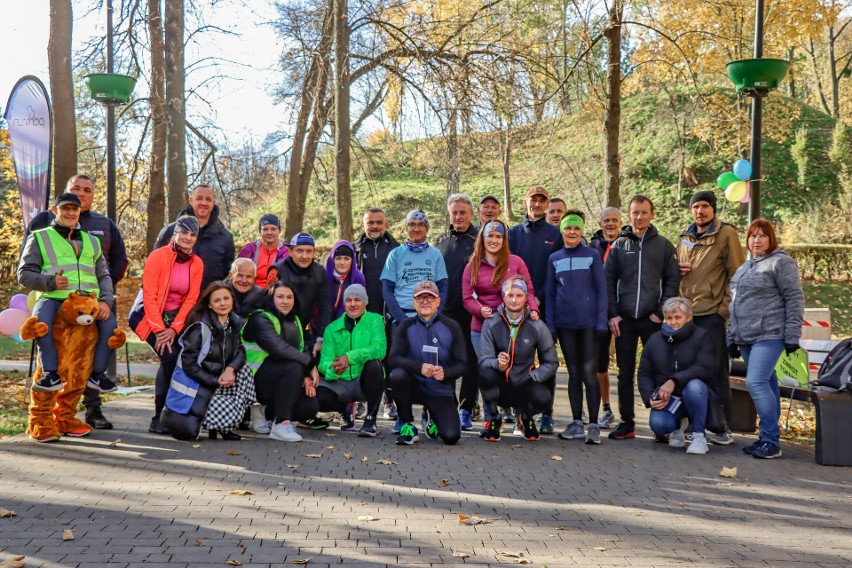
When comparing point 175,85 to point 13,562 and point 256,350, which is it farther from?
point 13,562

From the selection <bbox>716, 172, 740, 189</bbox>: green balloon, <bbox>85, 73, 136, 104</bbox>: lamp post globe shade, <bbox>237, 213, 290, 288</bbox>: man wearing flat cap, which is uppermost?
<bbox>85, 73, 136, 104</bbox>: lamp post globe shade

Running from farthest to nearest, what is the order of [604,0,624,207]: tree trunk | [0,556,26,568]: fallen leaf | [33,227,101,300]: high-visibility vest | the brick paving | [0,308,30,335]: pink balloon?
1. [604,0,624,207]: tree trunk
2. [0,308,30,335]: pink balloon
3. [33,227,101,300]: high-visibility vest
4. the brick paving
5. [0,556,26,568]: fallen leaf

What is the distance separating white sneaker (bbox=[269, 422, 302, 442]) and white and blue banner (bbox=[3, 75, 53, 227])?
4.05m

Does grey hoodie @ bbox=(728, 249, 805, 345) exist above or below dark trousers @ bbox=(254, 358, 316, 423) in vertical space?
above

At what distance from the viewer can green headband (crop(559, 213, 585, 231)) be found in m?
7.82

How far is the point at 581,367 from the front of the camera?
778 centimetres

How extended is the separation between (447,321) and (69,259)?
139 inches

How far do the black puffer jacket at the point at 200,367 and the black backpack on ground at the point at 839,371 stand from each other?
5261 mm

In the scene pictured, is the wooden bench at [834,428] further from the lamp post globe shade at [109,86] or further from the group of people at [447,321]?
the lamp post globe shade at [109,86]

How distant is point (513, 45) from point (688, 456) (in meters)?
10.1

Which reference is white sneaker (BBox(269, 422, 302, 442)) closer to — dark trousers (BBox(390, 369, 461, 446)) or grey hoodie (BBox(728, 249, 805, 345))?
dark trousers (BBox(390, 369, 461, 446))

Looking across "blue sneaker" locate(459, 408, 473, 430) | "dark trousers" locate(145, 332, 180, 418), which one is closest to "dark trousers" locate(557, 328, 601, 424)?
"blue sneaker" locate(459, 408, 473, 430)

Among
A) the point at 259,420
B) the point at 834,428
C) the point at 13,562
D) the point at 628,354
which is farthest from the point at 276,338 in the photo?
the point at 834,428

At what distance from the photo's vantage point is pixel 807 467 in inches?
265
